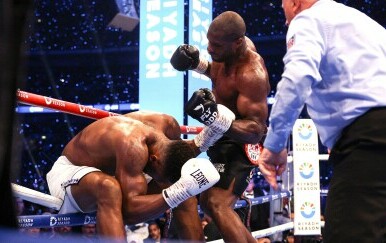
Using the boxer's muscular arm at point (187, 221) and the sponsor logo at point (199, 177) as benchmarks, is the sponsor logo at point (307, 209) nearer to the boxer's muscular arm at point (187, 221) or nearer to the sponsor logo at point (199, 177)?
the boxer's muscular arm at point (187, 221)

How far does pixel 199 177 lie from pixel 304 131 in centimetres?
172

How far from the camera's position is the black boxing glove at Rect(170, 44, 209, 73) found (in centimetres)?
253

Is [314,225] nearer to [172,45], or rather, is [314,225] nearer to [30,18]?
[172,45]

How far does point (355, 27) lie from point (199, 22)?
354 cm

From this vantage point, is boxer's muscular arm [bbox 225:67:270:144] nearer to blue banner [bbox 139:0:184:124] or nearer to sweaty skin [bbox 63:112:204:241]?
sweaty skin [bbox 63:112:204:241]

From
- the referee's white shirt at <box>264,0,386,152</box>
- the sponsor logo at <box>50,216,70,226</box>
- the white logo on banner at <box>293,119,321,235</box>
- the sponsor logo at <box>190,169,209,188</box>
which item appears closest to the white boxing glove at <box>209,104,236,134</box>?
the sponsor logo at <box>190,169,209,188</box>

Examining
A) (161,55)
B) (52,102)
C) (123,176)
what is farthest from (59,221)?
(161,55)

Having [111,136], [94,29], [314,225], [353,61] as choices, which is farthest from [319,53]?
[94,29]

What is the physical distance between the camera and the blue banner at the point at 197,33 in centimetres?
473

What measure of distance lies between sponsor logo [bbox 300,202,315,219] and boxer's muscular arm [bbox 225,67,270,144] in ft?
3.95

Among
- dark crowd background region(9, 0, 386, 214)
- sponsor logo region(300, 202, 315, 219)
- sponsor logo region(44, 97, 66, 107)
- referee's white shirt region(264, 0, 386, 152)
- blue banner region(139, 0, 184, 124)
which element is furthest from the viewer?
dark crowd background region(9, 0, 386, 214)

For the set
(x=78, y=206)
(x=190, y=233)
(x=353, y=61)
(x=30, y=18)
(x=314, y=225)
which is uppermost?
(x=30, y=18)

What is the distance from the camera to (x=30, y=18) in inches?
14.8

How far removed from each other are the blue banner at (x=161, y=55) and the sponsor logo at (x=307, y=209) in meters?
1.58
